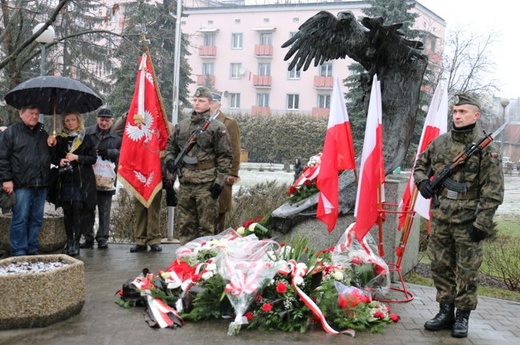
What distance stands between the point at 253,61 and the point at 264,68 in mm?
959

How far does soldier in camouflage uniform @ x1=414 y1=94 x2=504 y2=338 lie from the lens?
15.9 feet

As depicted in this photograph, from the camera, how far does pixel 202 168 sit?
23.4 ft

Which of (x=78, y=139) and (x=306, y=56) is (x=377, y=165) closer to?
(x=306, y=56)

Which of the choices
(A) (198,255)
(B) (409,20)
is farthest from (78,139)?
(B) (409,20)

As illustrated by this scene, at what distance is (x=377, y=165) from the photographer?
5988mm

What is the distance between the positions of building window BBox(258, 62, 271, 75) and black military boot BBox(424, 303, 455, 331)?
40072 mm

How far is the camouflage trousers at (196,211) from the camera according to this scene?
7.10 metres

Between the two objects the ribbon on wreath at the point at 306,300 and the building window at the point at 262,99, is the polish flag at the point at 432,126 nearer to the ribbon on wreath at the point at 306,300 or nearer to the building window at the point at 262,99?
the ribbon on wreath at the point at 306,300

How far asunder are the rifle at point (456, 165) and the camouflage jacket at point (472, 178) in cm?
4

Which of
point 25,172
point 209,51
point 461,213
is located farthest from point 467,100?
point 209,51

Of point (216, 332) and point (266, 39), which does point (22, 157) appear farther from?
point (266, 39)

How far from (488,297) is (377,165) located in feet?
6.98

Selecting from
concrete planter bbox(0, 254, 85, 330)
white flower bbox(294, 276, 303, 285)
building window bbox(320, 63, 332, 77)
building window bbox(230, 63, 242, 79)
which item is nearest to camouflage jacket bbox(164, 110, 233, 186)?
white flower bbox(294, 276, 303, 285)

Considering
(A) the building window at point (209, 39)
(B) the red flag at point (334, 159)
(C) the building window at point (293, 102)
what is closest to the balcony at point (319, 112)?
(C) the building window at point (293, 102)
